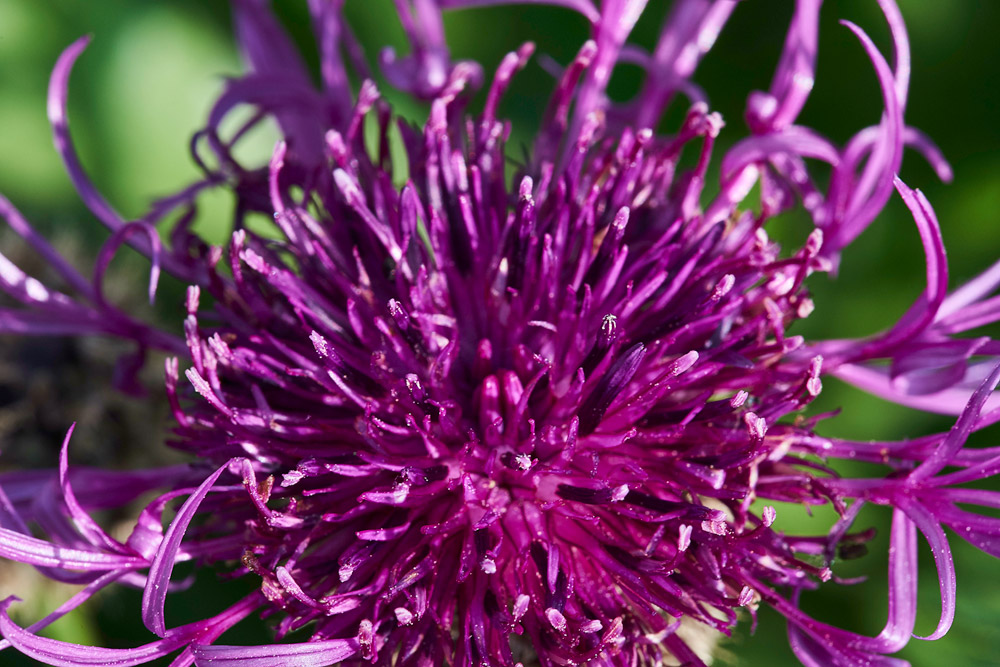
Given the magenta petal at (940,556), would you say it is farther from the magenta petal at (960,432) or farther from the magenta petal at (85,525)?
the magenta petal at (85,525)

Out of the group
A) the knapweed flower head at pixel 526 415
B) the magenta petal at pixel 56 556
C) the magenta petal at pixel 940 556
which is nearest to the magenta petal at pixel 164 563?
the knapweed flower head at pixel 526 415

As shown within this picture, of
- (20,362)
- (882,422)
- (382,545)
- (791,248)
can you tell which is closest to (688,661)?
(382,545)

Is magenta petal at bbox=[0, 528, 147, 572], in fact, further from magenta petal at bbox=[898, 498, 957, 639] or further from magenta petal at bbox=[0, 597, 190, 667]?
magenta petal at bbox=[898, 498, 957, 639]

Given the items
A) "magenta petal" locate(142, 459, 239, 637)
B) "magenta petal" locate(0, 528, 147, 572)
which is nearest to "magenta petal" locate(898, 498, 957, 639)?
"magenta petal" locate(142, 459, 239, 637)

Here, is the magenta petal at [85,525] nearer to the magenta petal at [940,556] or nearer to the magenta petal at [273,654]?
the magenta petal at [273,654]

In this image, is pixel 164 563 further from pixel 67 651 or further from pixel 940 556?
Answer: pixel 940 556

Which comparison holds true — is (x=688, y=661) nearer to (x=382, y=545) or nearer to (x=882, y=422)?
(x=382, y=545)

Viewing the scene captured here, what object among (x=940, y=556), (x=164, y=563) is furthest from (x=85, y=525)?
(x=940, y=556)

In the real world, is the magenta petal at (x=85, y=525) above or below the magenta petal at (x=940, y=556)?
above

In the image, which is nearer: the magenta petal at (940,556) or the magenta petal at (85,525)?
the magenta petal at (940,556)
